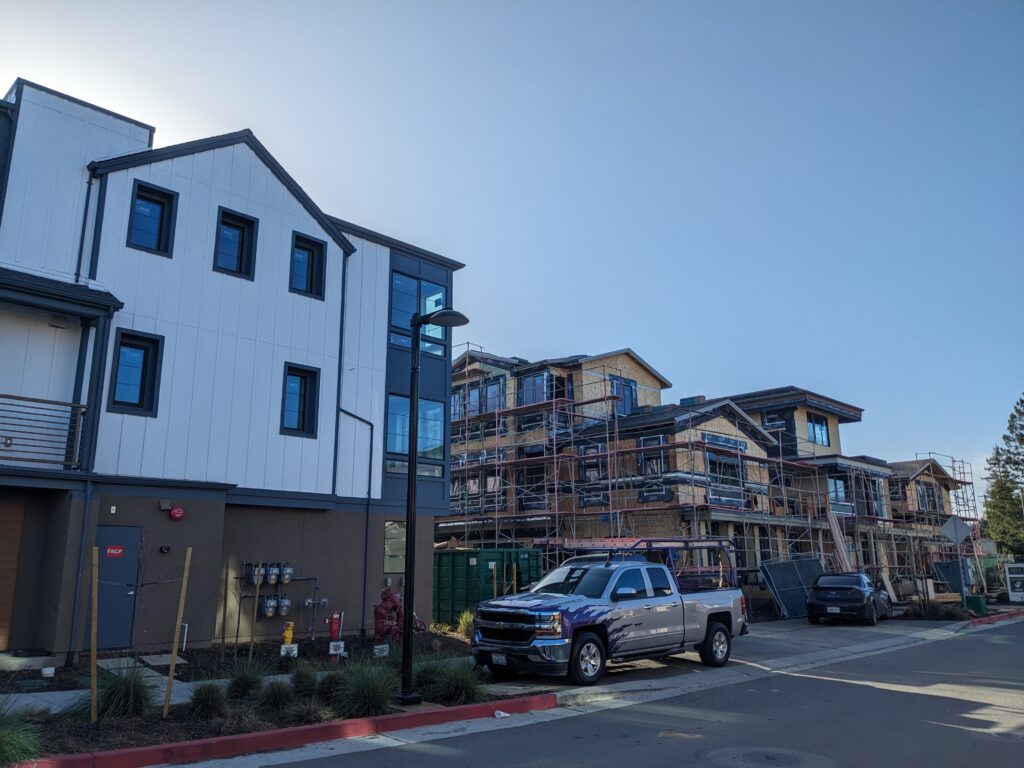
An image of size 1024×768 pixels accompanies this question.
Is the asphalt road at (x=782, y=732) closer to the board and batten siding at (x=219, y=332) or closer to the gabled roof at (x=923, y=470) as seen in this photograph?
the board and batten siding at (x=219, y=332)

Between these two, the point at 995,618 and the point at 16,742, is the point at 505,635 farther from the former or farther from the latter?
the point at 995,618

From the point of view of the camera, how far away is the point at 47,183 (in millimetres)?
14148

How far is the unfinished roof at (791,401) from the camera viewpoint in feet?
124

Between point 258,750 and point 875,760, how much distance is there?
622cm

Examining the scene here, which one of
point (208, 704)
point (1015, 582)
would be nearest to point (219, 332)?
point (208, 704)

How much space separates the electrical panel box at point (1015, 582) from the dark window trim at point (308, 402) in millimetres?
31502

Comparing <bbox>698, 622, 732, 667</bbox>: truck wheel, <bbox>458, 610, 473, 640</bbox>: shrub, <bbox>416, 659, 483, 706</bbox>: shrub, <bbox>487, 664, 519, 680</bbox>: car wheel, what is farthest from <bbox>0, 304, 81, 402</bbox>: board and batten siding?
<bbox>698, 622, 732, 667</bbox>: truck wheel

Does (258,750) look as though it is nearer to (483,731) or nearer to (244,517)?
(483,731)

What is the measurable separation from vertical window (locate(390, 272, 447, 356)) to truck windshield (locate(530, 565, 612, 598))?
318 inches

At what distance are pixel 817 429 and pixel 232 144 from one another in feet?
105

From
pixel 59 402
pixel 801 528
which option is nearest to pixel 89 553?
pixel 59 402

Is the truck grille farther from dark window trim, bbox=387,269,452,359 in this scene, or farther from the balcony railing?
dark window trim, bbox=387,269,452,359

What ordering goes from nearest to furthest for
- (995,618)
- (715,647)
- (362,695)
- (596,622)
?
(362,695) < (596,622) < (715,647) < (995,618)

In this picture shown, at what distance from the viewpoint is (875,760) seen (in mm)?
7770
